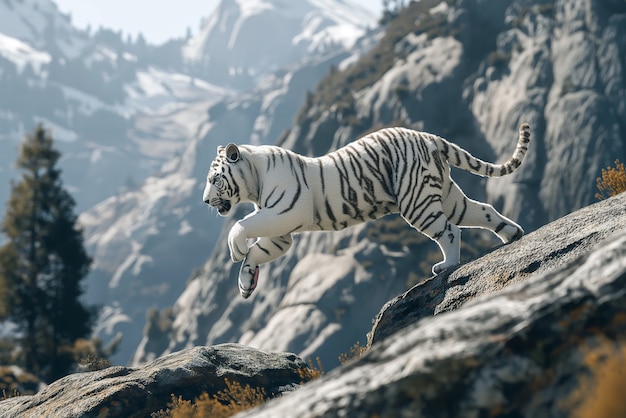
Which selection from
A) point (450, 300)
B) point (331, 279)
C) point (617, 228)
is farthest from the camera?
point (331, 279)

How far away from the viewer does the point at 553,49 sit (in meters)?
62.4

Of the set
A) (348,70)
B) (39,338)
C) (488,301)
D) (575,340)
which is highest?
(348,70)

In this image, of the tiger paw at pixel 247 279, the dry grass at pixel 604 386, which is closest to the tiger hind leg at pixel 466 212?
the tiger paw at pixel 247 279

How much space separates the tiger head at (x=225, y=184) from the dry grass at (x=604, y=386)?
7503mm

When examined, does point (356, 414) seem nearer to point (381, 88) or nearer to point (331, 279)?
point (331, 279)

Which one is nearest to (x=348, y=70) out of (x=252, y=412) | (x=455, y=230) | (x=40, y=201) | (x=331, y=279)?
(x=331, y=279)

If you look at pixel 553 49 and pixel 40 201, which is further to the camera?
pixel 553 49

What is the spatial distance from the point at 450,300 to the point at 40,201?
96.2 ft

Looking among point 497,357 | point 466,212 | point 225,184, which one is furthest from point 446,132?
point 497,357

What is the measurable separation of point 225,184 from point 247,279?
4.41ft

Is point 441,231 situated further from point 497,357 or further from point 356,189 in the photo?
point 497,357

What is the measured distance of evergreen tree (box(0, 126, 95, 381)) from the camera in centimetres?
3438

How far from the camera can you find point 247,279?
37.8 ft

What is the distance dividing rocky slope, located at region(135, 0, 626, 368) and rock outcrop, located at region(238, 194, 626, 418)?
48.1 m
